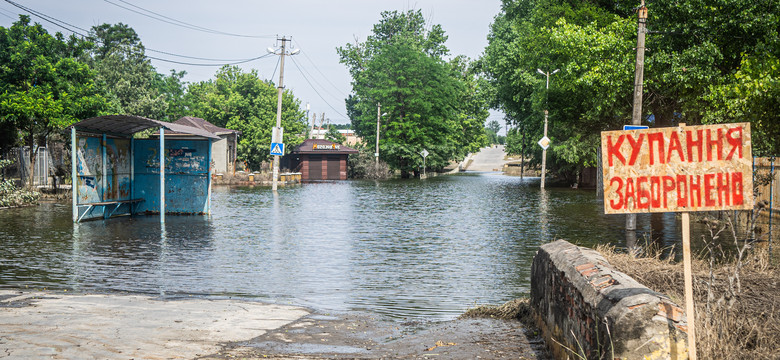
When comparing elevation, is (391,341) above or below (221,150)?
below

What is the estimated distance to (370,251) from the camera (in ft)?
49.8

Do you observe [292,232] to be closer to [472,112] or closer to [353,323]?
[353,323]

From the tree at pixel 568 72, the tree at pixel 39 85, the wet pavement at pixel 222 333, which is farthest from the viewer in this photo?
the tree at pixel 39 85

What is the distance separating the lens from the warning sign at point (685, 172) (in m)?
→ 5.22

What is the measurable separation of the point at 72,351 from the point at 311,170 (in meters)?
61.3

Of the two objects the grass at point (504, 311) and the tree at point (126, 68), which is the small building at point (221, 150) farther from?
the grass at point (504, 311)

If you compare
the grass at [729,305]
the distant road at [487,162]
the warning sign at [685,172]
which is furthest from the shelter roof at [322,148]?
the warning sign at [685,172]

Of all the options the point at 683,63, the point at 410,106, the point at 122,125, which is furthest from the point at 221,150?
the point at 683,63

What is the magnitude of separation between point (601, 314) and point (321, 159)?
206 ft

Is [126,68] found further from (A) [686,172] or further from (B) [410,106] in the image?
(A) [686,172]

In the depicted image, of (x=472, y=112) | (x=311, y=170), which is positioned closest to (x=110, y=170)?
(x=311, y=170)

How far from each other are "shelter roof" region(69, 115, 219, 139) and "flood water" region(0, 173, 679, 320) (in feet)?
9.14

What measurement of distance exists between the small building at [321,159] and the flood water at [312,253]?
131 ft

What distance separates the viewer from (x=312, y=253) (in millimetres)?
14758
